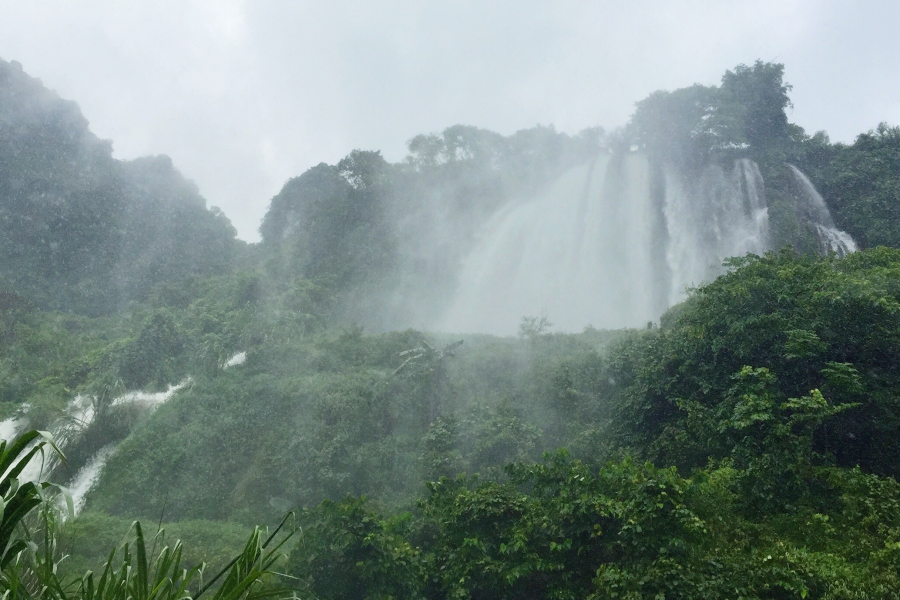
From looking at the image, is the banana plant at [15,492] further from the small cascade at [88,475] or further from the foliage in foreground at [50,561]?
the small cascade at [88,475]

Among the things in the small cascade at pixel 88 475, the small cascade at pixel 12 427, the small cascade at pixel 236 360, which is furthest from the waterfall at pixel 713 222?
the small cascade at pixel 12 427

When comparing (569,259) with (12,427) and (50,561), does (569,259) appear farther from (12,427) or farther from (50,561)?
(50,561)

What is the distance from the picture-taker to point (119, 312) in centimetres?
3388

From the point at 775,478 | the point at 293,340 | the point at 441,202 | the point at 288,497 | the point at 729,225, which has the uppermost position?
the point at 441,202

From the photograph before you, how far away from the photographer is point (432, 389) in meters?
18.0

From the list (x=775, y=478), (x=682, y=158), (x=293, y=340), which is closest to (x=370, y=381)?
(x=293, y=340)

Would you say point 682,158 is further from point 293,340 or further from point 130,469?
point 130,469

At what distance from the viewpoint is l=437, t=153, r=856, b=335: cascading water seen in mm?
31156

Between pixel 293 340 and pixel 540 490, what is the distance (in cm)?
1606

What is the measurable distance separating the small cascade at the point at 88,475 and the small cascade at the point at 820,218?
2710 centimetres

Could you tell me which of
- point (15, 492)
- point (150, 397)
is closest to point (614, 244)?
point (150, 397)

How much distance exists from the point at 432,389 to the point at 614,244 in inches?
935

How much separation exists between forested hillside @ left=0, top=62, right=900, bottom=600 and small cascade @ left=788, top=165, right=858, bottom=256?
0.29m

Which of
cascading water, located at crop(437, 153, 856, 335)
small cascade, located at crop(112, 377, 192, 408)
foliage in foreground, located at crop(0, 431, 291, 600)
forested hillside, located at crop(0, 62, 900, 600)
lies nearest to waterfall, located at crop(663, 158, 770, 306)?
cascading water, located at crop(437, 153, 856, 335)
